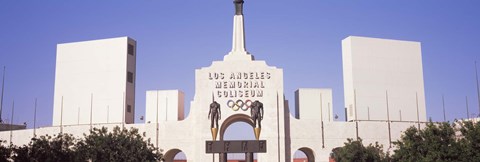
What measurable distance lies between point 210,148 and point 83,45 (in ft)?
119

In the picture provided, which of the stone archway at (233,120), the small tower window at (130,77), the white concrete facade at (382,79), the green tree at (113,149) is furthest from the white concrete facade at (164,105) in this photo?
the green tree at (113,149)

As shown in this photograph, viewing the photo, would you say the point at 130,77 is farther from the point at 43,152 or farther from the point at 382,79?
the point at 382,79

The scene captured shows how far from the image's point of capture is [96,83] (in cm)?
7450

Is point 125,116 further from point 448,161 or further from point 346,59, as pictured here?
point 448,161

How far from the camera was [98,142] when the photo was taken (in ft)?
166

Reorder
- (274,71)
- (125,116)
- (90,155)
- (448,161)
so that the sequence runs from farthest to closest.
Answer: (125,116), (274,71), (90,155), (448,161)

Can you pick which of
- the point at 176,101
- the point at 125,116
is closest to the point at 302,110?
the point at 176,101

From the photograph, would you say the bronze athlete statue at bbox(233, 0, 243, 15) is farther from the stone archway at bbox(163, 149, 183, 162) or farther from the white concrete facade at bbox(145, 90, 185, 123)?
the stone archway at bbox(163, 149, 183, 162)

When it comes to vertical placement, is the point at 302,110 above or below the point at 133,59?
below

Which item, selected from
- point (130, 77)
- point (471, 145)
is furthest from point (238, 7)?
point (471, 145)

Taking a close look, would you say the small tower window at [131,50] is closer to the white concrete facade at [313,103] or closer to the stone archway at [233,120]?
the stone archway at [233,120]

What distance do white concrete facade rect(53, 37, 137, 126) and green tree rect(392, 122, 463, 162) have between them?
36.7 meters

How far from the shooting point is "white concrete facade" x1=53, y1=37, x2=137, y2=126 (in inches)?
2881

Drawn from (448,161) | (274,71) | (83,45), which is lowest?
(448,161)
